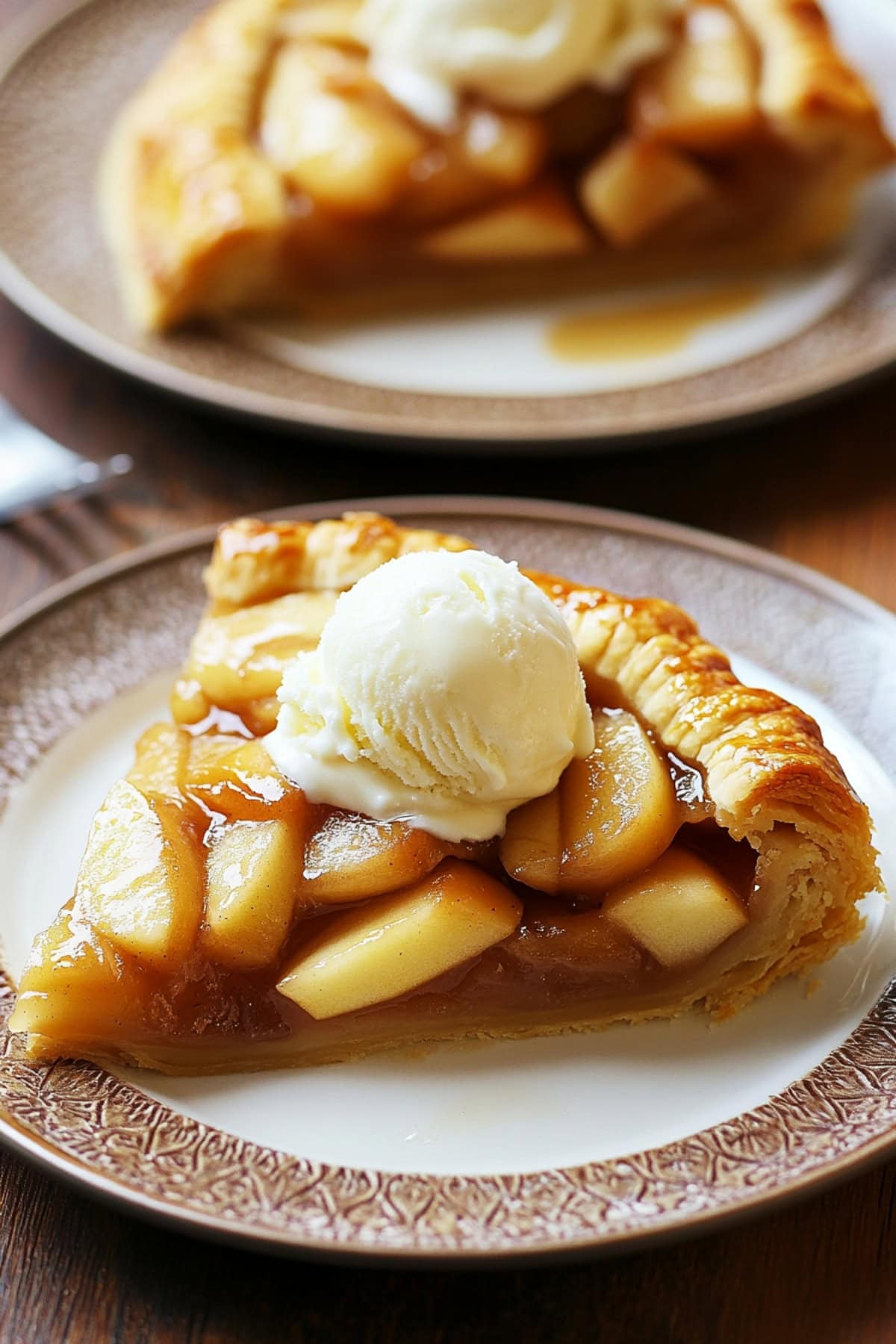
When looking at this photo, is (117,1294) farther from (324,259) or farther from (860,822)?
(324,259)

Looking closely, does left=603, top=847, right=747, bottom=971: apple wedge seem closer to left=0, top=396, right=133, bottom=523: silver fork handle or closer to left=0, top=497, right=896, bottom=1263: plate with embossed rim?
left=0, top=497, right=896, bottom=1263: plate with embossed rim

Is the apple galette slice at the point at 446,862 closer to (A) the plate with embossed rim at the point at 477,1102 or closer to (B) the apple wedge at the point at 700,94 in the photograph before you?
(A) the plate with embossed rim at the point at 477,1102

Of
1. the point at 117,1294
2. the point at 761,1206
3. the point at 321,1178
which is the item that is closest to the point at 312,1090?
the point at 321,1178

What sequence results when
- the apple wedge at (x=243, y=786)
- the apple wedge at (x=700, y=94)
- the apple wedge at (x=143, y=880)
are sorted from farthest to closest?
the apple wedge at (x=700, y=94) → the apple wedge at (x=243, y=786) → the apple wedge at (x=143, y=880)

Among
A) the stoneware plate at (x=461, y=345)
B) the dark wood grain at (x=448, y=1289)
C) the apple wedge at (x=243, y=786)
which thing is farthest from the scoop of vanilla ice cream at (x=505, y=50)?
the dark wood grain at (x=448, y=1289)

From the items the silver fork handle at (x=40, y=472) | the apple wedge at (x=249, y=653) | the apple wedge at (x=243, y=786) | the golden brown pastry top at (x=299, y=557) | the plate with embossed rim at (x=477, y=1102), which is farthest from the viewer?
the silver fork handle at (x=40, y=472)

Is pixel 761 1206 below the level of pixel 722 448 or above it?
above
